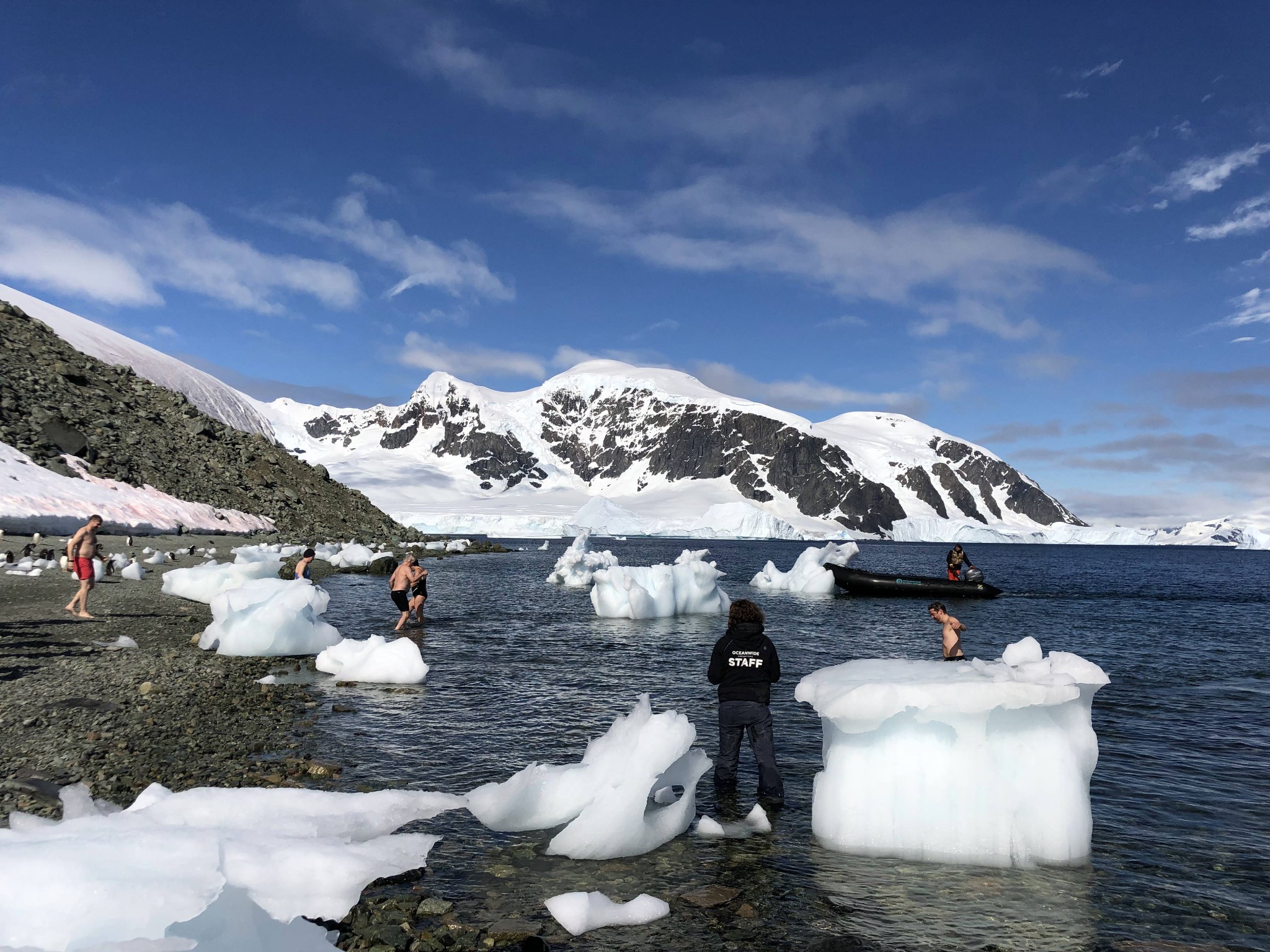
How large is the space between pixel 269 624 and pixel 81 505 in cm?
2990

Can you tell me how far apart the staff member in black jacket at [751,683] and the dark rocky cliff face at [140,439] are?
47.2 metres

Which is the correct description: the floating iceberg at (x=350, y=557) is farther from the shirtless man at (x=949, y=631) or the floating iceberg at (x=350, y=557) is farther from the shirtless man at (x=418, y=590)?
the shirtless man at (x=949, y=631)

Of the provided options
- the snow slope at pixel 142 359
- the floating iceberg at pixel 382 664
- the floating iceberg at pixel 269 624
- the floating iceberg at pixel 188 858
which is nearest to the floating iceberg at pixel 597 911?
the floating iceberg at pixel 188 858

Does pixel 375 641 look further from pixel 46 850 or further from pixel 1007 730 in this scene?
pixel 1007 730

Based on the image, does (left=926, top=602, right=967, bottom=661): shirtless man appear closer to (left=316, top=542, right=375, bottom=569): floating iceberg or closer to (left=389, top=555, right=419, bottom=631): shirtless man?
(left=389, top=555, right=419, bottom=631): shirtless man

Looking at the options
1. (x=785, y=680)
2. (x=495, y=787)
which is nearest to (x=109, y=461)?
(x=785, y=680)

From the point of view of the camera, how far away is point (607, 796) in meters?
7.23

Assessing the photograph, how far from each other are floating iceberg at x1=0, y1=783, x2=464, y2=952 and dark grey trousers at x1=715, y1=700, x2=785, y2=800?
330cm

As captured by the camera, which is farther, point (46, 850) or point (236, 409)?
point (236, 409)

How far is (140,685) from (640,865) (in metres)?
9.62

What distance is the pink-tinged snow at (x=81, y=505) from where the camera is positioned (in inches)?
1391

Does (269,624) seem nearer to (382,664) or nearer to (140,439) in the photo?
(382,664)

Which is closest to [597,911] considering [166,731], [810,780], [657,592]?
[810,780]

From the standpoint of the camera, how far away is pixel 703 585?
101 ft
